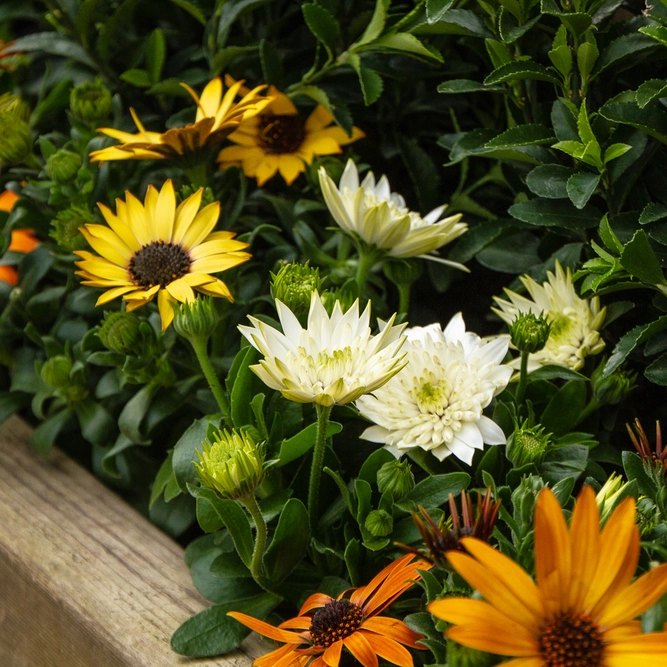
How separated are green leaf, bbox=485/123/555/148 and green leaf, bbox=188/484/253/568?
371 mm

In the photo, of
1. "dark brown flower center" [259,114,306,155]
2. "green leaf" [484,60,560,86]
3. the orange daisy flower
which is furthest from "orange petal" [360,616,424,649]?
"dark brown flower center" [259,114,306,155]

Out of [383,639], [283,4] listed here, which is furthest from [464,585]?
[283,4]

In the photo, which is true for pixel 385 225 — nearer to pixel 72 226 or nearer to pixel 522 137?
pixel 522 137

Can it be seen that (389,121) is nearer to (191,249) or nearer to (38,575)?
(191,249)

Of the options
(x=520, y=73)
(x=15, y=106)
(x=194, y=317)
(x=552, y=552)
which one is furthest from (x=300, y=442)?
(x=15, y=106)

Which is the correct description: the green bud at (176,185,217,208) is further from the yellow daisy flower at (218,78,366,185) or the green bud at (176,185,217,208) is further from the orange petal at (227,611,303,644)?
the orange petal at (227,611,303,644)

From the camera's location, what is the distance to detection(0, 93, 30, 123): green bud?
0.92 m

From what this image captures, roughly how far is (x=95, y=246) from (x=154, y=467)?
0.28 metres

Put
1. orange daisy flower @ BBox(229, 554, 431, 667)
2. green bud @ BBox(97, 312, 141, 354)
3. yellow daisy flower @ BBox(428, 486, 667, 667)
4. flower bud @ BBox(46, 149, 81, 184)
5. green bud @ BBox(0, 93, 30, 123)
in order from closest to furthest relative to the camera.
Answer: yellow daisy flower @ BBox(428, 486, 667, 667) → orange daisy flower @ BBox(229, 554, 431, 667) → green bud @ BBox(97, 312, 141, 354) → flower bud @ BBox(46, 149, 81, 184) → green bud @ BBox(0, 93, 30, 123)

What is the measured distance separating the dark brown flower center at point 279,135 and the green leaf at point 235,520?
0.43 m

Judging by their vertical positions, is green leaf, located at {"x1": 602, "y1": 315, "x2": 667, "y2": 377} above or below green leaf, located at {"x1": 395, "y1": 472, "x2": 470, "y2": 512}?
above

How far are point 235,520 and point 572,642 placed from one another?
10.7 inches

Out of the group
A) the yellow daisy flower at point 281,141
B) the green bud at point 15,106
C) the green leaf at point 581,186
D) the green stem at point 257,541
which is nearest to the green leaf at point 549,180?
the green leaf at point 581,186

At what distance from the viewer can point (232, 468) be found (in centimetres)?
50
